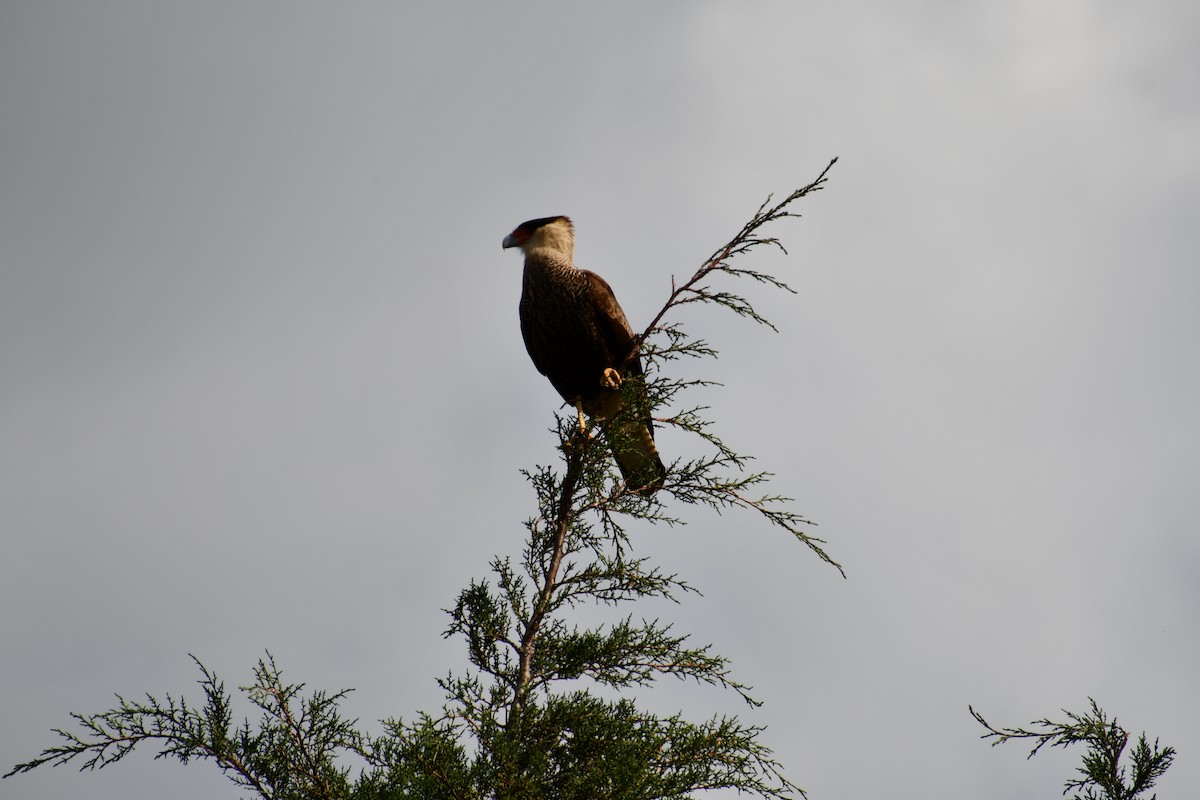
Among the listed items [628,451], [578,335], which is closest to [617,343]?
[578,335]

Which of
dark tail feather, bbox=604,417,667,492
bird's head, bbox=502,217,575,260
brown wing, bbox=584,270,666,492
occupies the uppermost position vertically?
bird's head, bbox=502,217,575,260

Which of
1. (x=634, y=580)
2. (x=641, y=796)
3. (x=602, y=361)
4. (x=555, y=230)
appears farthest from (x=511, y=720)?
(x=555, y=230)

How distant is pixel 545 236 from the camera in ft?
19.4

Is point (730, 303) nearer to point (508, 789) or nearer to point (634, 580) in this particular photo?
point (634, 580)

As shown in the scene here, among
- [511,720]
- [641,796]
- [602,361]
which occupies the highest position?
[602,361]

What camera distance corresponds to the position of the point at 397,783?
306 centimetres

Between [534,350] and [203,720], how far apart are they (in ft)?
9.21

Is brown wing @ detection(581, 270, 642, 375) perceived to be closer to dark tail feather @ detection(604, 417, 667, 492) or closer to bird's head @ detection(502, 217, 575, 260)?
bird's head @ detection(502, 217, 575, 260)

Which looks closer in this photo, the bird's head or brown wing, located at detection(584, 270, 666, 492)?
brown wing, located at detection(584, 270, 666, 492)

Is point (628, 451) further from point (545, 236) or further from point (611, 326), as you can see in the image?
point (545, 236)

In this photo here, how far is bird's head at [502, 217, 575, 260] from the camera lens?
5.84 meters

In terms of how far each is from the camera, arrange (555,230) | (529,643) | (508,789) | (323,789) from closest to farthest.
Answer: (508,789), (323,789), (529,643), (555,230)

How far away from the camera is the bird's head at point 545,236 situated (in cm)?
584

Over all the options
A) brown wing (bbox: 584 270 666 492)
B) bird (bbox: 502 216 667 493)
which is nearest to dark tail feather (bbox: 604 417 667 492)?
brown wing (bbox: 584 270 666 492)
